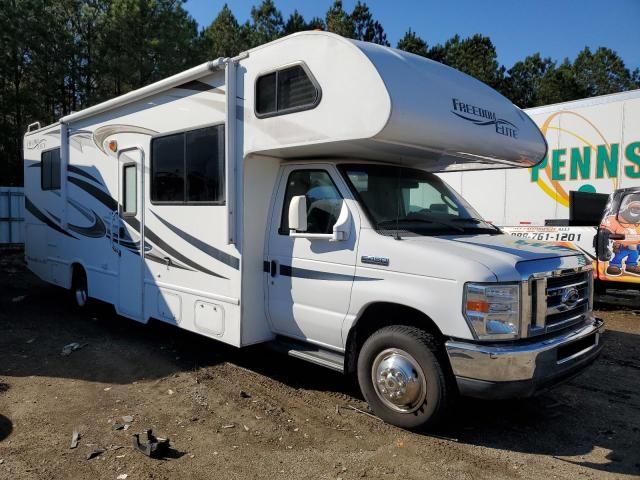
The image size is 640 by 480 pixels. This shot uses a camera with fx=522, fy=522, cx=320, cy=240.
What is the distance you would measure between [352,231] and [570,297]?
6.00 feet

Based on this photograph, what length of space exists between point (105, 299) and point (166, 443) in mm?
3886

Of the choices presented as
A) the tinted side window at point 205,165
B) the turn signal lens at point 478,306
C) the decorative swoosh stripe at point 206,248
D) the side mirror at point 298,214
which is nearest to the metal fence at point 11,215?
the decorative swoosh stripe at point 206,248

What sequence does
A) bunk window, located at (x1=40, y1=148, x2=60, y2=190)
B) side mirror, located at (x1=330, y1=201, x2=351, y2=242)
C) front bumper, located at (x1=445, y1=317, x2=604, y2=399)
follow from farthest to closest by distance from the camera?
bunk window, located at (x1=40, y1=148, x2=60, y2=190) < side mirror, located at (x1=330, y1=201, x2=351, y2=242) < front bumper, located at (x1=445, y1=317, x2=604, y2=399)

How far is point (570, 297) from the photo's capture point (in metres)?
4.18

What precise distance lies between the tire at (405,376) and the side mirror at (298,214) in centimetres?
114

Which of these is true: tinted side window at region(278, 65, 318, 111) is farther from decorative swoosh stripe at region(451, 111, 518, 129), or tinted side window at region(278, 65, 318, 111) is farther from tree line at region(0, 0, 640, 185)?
tree line at region(0, 0, 640, 185)

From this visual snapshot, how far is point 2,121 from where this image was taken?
23.2m

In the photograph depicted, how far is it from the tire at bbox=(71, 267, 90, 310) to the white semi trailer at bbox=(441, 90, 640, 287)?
7.03 metres

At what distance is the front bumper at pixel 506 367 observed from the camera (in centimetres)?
362

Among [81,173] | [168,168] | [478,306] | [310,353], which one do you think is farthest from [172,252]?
[478,306]

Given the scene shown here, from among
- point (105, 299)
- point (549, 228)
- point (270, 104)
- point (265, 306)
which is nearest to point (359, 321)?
point (265, 306)

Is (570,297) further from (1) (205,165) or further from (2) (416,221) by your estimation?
(1) (205,165)

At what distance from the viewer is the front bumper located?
362 centimetres

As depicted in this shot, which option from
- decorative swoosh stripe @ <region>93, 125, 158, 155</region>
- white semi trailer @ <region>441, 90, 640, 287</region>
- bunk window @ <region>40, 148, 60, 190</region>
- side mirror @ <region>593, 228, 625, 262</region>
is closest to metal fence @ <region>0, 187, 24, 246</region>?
bunk window @ <region>40, 148, 60, 190</region>
